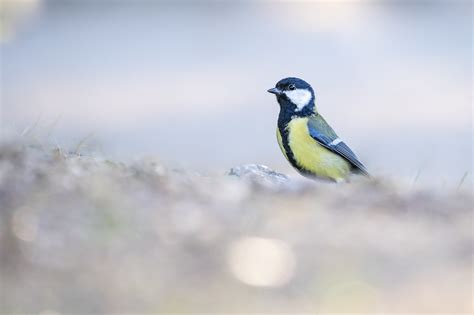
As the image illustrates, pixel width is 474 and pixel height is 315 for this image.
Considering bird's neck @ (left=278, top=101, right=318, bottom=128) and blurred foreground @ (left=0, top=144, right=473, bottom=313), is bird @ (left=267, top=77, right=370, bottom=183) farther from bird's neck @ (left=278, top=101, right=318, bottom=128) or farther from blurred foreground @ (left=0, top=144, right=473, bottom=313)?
blurred foreground @ (left=0, top=144, right=473, bottom=313)

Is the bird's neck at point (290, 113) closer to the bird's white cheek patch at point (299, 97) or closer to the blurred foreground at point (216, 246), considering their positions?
the bird's white cheek patch at point (299, 97)

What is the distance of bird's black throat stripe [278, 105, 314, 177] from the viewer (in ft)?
22.9

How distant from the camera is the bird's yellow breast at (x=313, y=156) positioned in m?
6.95

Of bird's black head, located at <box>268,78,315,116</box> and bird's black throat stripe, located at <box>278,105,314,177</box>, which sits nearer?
bird's black throat stripe, located at <box>278,105,314,177</box>

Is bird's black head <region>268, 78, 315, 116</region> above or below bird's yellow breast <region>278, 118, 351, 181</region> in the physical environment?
above

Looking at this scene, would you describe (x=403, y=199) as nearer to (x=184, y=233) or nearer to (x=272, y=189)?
(x=272, y=189)

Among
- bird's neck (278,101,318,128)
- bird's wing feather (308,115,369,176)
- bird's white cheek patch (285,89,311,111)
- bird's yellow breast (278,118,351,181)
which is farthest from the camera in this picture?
bird's white cheek patch (285,89,311,111)

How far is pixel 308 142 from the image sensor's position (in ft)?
23.0

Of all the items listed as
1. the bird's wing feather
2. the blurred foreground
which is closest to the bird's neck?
the bird's wing feather

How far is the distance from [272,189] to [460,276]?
1.68m

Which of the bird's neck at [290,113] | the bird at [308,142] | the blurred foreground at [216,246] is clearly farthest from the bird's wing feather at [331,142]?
the blurred foreground at [216,246]

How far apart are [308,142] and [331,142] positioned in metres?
0.22

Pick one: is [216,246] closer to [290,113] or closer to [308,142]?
[308,142]

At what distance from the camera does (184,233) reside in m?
4.36
